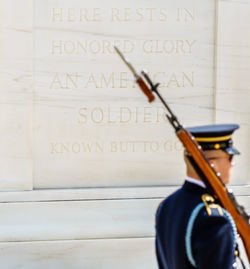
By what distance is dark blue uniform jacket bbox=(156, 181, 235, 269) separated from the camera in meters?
2.81

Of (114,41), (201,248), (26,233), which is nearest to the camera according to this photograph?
(201,248)

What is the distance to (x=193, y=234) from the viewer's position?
291cm

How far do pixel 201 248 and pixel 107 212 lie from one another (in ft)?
10.5

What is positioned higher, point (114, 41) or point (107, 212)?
point (114, 41)

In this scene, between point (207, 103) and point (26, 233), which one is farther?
point (207, 103)

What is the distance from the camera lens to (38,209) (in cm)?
590

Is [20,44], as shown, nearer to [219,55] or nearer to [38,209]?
[38,209]

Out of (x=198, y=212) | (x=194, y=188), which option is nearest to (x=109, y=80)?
(x=194, y=188)

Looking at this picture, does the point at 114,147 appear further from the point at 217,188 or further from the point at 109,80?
the point at 217,188

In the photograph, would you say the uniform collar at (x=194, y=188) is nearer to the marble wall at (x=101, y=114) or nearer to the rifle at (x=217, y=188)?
the rifle at (x=217, y=188)

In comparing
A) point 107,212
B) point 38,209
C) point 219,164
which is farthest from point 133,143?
point 219,164

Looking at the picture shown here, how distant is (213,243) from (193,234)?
0.13 meters

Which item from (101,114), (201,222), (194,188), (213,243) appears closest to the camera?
(213,243)

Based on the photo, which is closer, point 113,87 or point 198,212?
point 198,212
